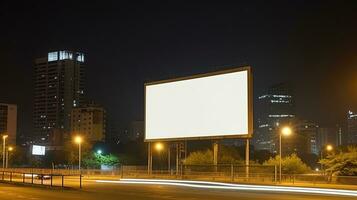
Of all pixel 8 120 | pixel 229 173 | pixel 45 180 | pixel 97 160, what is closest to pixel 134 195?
pixel 45 180

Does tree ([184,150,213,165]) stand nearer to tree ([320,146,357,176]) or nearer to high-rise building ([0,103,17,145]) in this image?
tree ([320,146,357,176])

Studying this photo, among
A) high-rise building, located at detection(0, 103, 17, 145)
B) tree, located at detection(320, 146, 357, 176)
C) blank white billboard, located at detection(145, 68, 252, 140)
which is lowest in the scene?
tree, located at detection(320, 146, 357, 176)

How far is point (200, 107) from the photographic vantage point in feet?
196

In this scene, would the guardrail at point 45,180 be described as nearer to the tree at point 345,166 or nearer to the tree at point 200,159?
the tree at point 200,159

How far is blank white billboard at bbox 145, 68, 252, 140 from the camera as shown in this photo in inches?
2199

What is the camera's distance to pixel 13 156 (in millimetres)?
134625

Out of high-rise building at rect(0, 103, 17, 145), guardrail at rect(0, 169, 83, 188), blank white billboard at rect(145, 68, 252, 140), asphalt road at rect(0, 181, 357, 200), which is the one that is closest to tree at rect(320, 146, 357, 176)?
blank white billboard at rect(145, 68, 252, 140)

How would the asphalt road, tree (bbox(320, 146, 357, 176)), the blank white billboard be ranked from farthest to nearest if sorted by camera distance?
the blank white billboard < tree (bbox(320, 146, 357, 176)) < the asphalt road

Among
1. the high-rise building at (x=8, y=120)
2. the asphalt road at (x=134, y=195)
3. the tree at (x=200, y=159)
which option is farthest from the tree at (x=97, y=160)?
the high-rise building at (x=8, y=120)

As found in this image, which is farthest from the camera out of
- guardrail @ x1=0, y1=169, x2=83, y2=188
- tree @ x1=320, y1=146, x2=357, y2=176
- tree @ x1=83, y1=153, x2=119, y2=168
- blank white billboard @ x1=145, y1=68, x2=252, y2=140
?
tree @ x1=83, y1=153, x2=119, y2=168

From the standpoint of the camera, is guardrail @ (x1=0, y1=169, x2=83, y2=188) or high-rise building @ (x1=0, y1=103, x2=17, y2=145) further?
high-rise building @ (x1=0, y1=103, x2=17, y2=145)

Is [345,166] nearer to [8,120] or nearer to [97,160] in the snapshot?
[97,160]

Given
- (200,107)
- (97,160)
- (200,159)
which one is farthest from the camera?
(97,160)

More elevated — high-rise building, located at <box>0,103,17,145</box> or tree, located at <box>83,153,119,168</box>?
high-rise building, located at <box>0,103,17,145</box>
